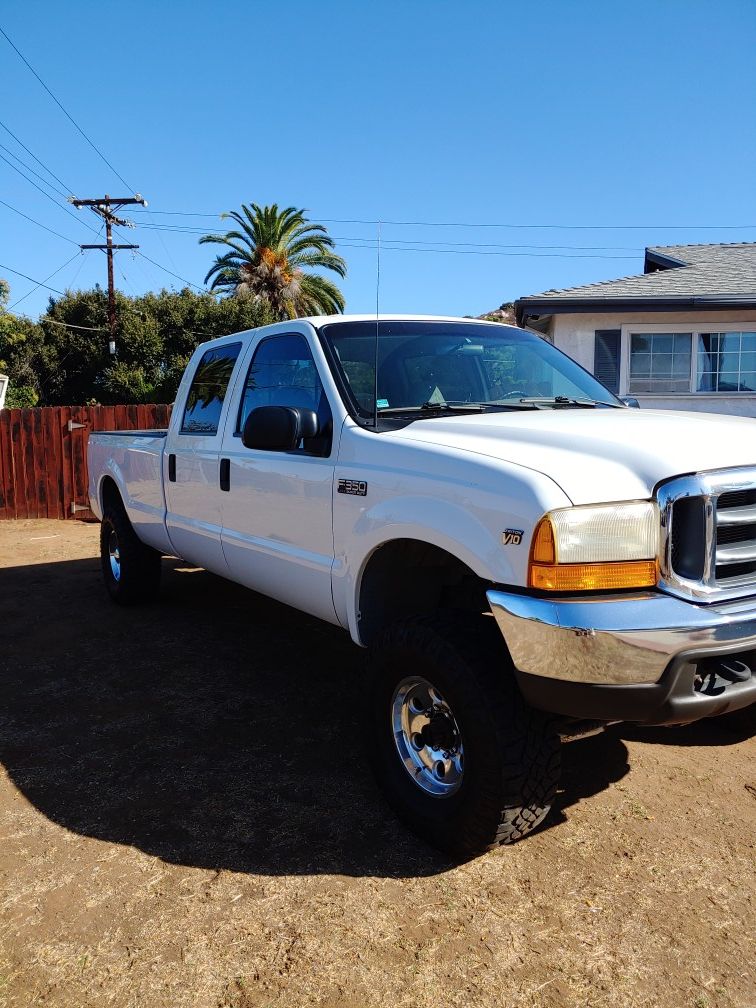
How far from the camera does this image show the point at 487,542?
2654 millimetres

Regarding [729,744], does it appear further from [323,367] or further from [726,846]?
[323,367]

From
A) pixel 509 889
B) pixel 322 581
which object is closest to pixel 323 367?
pixel 322 581

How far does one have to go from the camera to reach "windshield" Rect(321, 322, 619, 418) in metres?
3.76

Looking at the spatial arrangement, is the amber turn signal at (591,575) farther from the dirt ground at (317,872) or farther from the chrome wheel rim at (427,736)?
the dirt ground at (317,872)

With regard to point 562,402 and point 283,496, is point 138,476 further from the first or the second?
point 562,402

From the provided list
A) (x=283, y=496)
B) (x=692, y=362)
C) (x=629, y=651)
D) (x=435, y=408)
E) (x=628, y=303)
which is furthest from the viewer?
(x=692, y=362)

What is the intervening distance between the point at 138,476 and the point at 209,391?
1282 mm

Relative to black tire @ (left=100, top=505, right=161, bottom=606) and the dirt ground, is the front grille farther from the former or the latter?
black tire @ (left=100, top=505, right=161, bottom=606)

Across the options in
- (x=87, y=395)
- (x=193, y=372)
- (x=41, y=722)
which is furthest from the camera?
(x=87, y=395)

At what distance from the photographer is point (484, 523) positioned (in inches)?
105

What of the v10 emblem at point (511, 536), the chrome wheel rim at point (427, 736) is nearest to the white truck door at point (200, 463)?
the chrome wheel rim at point (427, 736)

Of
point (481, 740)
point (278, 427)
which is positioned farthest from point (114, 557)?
point (481, 740)

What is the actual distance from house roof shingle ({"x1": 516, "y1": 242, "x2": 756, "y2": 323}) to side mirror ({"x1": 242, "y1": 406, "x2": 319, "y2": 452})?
9.97m

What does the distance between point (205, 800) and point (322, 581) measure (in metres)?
1.05
